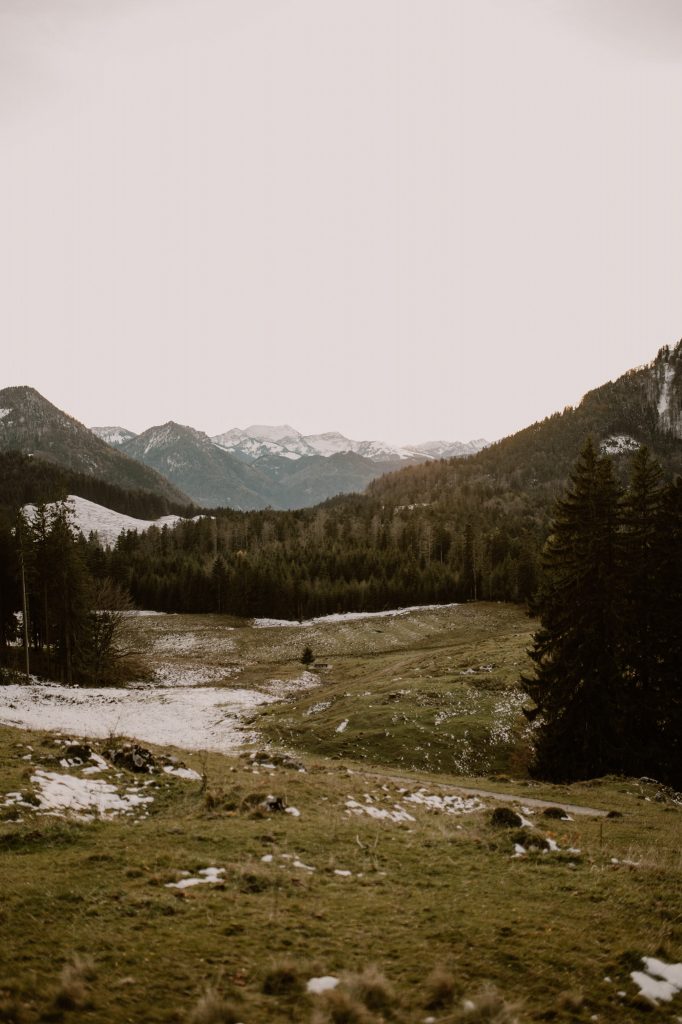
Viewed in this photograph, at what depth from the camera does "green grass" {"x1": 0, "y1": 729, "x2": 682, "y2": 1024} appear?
627 cm

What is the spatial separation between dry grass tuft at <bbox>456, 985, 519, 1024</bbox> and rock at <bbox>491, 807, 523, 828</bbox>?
9321 mm

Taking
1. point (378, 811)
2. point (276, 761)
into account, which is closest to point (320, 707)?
point (276, 761)

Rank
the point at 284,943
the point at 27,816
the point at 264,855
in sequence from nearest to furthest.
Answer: the point at 284,943 < the point at 264,855 < the point at 27,816

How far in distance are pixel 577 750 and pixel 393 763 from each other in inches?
354

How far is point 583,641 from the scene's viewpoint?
25312 mm

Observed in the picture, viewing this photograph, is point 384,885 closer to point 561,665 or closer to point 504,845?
point 504,845

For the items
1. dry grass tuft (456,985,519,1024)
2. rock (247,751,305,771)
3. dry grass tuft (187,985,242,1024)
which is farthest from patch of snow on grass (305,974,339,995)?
rock (247,751,305,771)

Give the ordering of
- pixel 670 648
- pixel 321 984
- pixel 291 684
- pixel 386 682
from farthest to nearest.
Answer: pixel 291 684, pixel 386 682, pixel 670 648, pixel 321 984

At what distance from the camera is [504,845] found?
41.7ft

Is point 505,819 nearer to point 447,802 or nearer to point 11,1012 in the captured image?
point 447,802

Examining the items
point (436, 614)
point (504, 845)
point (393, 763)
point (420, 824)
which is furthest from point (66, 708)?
point (436, 614)

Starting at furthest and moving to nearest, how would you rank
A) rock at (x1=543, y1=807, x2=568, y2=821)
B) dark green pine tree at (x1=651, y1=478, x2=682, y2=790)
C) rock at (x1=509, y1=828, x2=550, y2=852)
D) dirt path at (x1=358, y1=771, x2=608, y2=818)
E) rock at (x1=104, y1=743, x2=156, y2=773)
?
dark green pine tree at (x1=651, y1=478, x2=682, y2=790) < dirt path at (x1=358, y1=771, x2=608, y2=818) < rock at (x1=104, y1=743, x2=156, y2=773) < rock at (x1=543, y1=807, x2=568, y2=821) < rock at (x1=509, y1=828, x2=550, y2=852)

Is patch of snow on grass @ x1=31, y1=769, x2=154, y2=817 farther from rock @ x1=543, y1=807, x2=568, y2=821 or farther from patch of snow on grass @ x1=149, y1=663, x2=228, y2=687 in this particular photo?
patch of snow on grass @ x1=149, y1=663, x2=228, y2=687

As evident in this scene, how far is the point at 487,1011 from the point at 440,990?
21.9 inches
